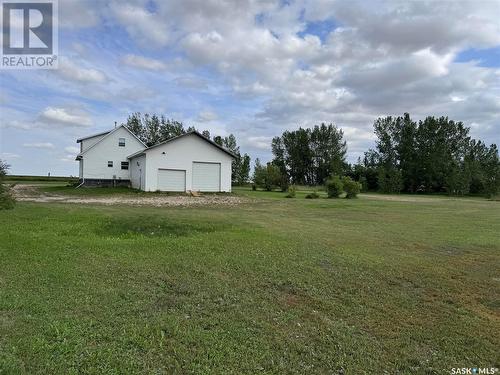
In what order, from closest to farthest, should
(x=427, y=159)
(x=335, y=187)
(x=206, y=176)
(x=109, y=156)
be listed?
(x=206, y=176) → (x=335, y=187) → (x=109, y=156) → (x=427, y=159)

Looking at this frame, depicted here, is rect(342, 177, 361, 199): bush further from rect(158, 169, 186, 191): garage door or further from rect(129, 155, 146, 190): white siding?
rect(129, 155, 146, 190): white siding

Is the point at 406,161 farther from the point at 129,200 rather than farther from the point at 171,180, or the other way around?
the point at 129,200

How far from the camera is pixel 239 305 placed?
16.6 ft

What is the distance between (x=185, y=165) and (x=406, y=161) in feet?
144

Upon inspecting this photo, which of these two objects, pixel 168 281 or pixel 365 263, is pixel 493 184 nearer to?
pixel 365 263

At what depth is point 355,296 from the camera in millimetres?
5605

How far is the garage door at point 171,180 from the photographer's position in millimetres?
30078

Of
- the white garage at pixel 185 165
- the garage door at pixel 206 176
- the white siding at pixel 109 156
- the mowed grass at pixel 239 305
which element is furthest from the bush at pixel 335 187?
the mowed grass at pixel 239 305

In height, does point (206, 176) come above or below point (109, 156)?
below

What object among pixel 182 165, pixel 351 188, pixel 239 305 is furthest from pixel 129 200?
pixel 239 305

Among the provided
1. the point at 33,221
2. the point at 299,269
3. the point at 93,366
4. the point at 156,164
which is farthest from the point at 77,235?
the point at 156,164

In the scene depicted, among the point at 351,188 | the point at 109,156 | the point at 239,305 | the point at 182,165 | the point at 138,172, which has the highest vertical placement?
the point at 109,156

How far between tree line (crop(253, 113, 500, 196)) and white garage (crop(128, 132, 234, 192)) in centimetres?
1407

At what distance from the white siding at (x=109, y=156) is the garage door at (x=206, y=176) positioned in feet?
32.5
